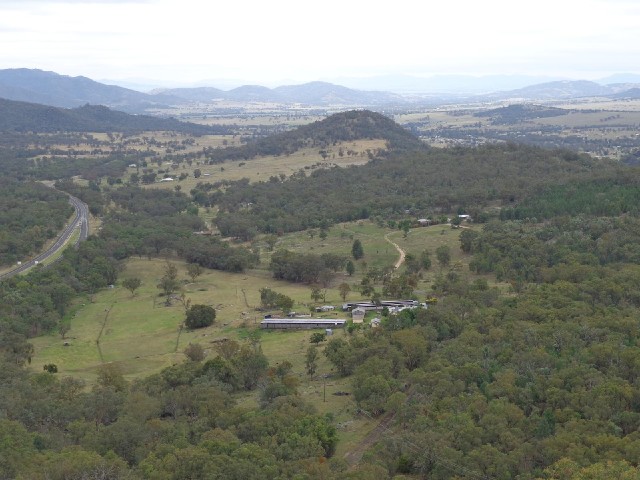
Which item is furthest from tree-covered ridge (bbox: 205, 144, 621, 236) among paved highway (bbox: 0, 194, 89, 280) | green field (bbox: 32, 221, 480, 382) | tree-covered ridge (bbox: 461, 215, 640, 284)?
paved highway (bbox: 0, 194, 89, 280)

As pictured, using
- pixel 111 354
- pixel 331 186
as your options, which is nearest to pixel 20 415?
pixel 111 354

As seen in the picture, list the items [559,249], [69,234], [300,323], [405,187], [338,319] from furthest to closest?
[405,187] → [69,234] → [559,249] → [338,319] → [300,323]

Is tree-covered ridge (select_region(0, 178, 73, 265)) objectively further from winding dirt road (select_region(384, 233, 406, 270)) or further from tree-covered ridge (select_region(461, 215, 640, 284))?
tree-covered ridge (select_region(461, 215, 640, 284))

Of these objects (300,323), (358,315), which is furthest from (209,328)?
(358,315)

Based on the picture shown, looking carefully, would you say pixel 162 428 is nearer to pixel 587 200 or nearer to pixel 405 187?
pixel 587 200

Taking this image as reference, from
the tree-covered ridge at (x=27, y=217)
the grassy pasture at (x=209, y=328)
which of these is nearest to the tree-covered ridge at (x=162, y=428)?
the grassy pasture at (x=209, y=328)

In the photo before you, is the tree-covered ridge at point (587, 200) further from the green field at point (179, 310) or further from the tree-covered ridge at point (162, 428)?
the tree-covered ridge at point (162, 428)

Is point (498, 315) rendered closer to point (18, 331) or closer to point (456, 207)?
point (18, 331)
